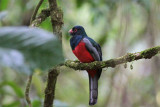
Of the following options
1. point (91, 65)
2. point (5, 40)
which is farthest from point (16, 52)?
point (91, 65)

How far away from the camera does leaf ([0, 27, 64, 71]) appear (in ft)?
2.20

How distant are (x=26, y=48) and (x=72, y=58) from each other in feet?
17.5

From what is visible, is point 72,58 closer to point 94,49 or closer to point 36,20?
point 94,49

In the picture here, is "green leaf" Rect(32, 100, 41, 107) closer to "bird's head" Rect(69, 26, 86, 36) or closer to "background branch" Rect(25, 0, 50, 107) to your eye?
"background branch" Rect(25, 0, 50, 107)

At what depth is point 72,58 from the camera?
603cm

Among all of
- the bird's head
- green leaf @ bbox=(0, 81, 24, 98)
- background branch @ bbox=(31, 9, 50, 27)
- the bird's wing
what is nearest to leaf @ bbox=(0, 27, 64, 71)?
background branch @ bbox=(31, 9, 50, 27)

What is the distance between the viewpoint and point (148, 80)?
6211 millimetres

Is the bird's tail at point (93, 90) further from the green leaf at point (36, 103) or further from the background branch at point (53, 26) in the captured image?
the background branch at point (53, 26)

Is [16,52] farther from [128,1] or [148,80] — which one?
[148,80]

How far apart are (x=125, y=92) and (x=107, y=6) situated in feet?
4.82

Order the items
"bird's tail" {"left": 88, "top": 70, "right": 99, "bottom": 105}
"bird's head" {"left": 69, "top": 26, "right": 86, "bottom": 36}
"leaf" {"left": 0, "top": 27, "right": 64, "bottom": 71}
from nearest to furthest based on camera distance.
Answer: "leaf" {"left": 0, "top": 27, "right": 64, "bottom": 71} < "bird's tail" {"left": 88, "top": 70, "right": 99, "bottom": 105} < "bird's head" {"left": 69, "top": 26, "right": 86, "bottom": 36}

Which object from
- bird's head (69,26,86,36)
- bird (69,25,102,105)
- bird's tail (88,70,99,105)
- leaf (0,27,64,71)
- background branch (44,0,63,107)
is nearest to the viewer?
leaf (0,27,64,71)

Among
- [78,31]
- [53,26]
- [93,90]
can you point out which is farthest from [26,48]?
[78,31]

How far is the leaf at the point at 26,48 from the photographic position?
2.20ft
